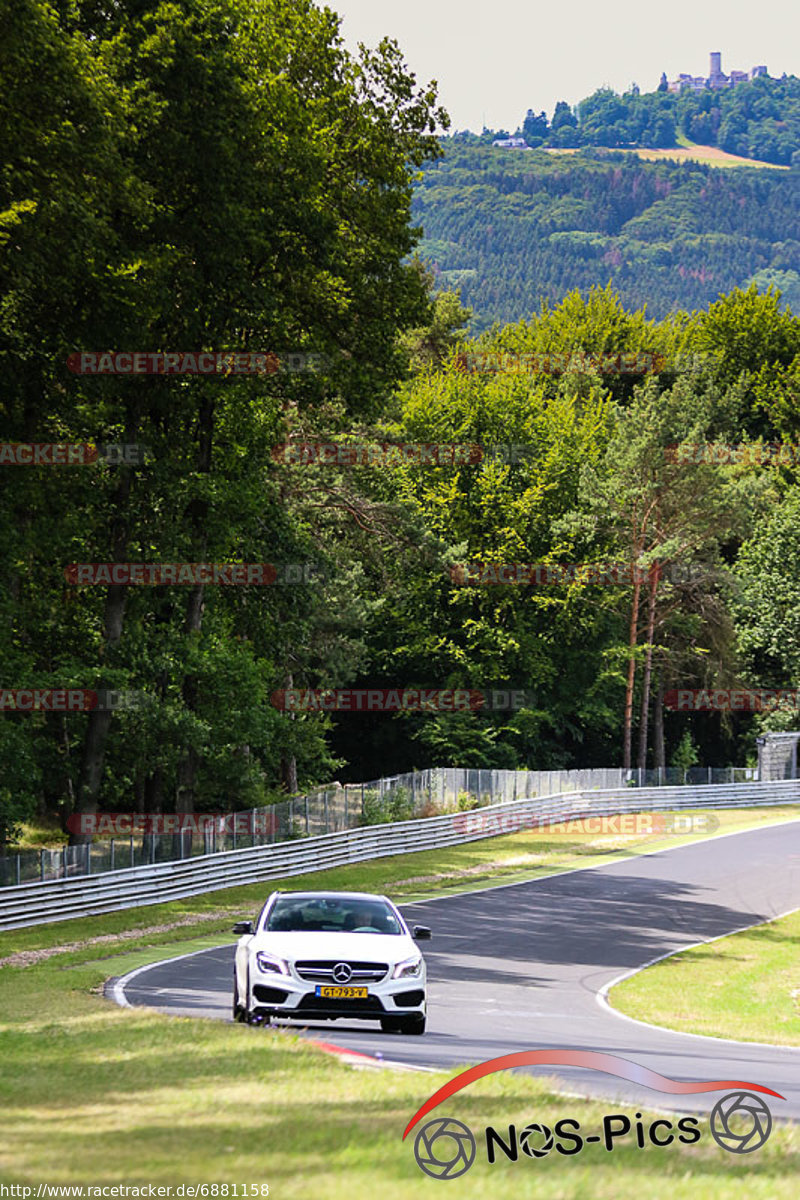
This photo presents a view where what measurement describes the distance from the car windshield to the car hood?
0.21m

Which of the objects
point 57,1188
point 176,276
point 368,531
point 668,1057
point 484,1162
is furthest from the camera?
point 368,531

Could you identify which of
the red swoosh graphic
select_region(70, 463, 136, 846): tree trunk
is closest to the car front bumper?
the red swoosh graphic

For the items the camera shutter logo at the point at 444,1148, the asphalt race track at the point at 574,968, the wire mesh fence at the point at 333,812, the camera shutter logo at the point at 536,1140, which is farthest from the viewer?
the wire mesh fence at the point at 333,812

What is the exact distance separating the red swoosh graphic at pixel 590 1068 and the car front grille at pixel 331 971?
2.11 metres

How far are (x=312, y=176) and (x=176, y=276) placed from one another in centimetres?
377

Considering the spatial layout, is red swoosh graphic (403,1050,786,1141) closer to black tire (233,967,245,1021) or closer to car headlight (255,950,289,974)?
car headlight (255,950,289,974)

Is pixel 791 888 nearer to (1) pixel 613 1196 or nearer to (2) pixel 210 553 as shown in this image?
(2) pixel 210 553

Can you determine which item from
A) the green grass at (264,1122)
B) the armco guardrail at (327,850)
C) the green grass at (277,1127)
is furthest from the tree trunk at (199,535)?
the green grass at (277,1127)

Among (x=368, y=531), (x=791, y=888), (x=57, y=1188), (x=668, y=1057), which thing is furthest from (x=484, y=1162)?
(x=368, y=531)

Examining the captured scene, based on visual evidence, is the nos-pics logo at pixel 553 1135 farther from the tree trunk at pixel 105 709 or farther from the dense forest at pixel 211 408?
the tree trunk at pixel 105 709

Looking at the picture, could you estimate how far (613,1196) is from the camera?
21.0 feet

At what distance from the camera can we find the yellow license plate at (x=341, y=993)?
13859mm

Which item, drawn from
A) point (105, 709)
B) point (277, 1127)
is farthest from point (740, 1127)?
point (105, 709)

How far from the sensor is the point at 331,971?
1393cm
